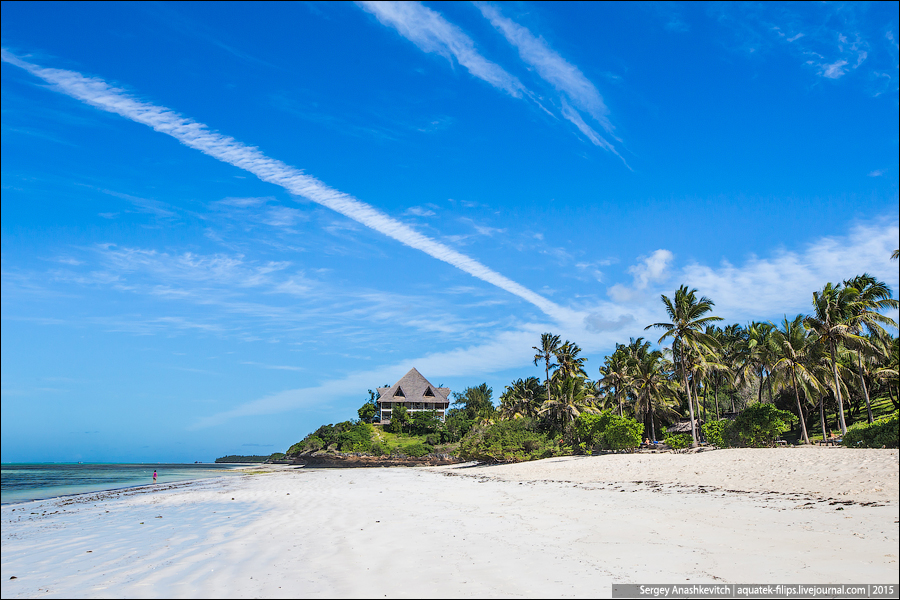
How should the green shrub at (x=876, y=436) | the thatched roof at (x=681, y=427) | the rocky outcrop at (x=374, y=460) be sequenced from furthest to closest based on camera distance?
the rocky outcrop at (x=374, y=460) → the thatched roof at (x=681, y=427) → the green shrub at (x=876, y=436)

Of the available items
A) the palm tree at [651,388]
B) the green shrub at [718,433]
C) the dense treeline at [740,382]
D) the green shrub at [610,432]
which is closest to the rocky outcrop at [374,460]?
the dense treeline at [740,382]

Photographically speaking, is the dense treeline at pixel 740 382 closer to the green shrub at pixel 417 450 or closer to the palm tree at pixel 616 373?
the palm tree at pixel 616 373

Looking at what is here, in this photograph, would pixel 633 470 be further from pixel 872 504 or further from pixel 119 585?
pixel 119 585

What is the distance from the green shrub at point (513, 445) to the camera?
41.1 m

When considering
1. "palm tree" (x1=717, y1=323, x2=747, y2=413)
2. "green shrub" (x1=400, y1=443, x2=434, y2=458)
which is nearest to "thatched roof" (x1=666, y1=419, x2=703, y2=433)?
"palm tree" (x1=717, y1=323, x2=747, y2=413)

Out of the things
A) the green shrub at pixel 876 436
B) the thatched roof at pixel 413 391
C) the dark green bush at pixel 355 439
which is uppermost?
the green shrub at pixel 876 436

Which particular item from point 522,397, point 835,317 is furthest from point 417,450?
point 835,317

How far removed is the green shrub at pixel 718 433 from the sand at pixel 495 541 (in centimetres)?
1477

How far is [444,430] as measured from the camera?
230 ft

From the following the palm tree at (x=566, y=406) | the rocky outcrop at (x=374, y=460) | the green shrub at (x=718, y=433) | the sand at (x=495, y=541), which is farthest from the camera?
the rocky outcrop at (x=374, y=460)

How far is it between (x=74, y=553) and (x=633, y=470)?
21559 mm

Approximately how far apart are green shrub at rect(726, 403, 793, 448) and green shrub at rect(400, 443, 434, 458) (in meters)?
39.5

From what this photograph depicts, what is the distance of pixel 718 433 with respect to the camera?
34.1 metres

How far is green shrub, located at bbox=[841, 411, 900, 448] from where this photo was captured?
20.4m
